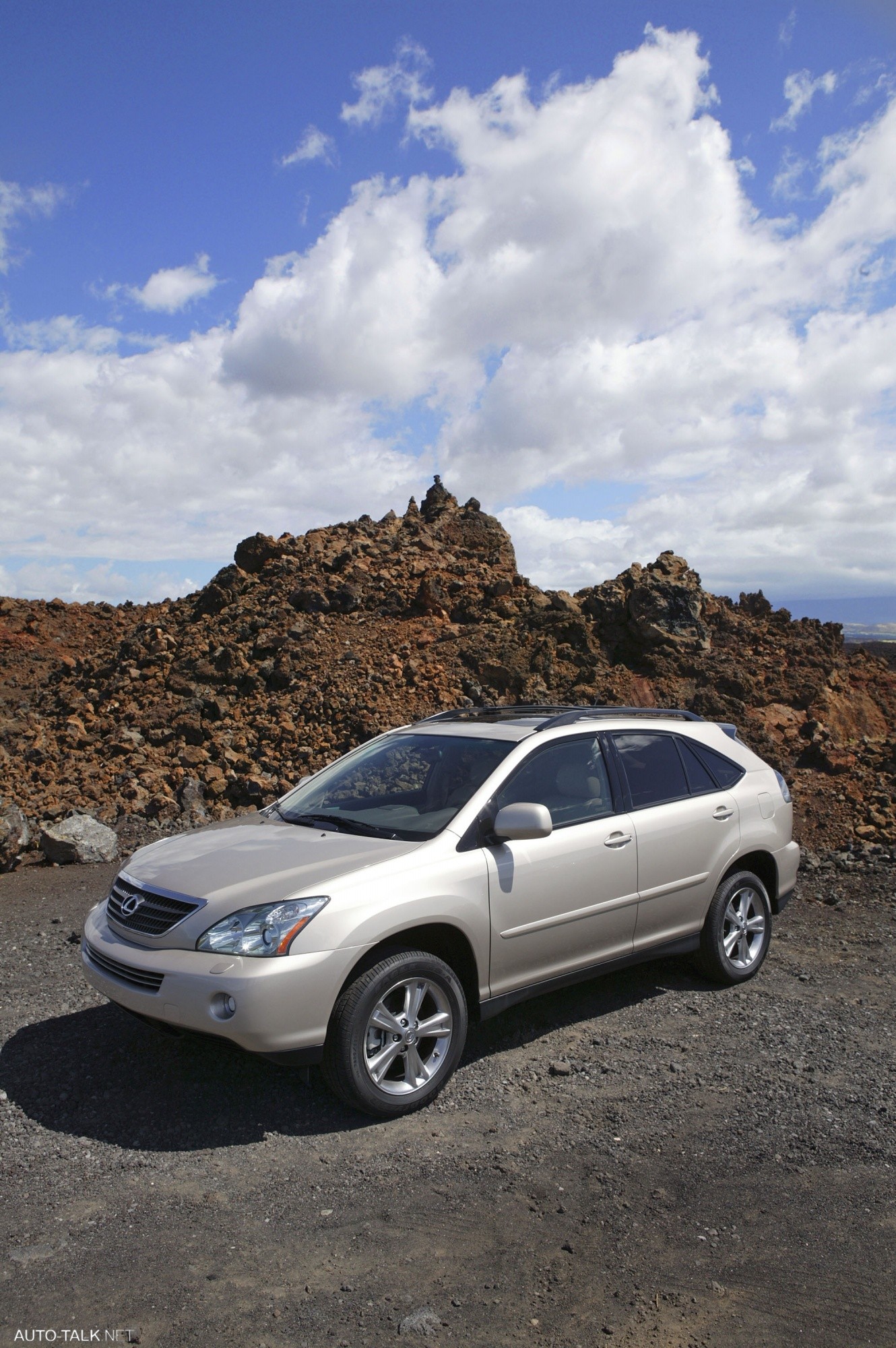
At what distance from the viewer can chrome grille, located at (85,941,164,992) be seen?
392 centimetres

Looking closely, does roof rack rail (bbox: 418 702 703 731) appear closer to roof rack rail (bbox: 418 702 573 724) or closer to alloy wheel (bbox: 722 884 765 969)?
roof rack rail (bbox: 418 702 573 724)

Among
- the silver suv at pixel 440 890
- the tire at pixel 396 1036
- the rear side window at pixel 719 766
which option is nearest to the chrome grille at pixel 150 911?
the silver suv at pixel 440 890

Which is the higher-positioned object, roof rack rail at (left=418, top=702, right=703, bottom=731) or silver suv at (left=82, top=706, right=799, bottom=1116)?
roof rack rail at (left=418, top=702, right=703, bottom=731)

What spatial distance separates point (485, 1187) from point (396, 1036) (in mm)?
731

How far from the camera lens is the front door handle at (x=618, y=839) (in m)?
4.98

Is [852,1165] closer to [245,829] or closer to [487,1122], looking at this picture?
[487,1122]

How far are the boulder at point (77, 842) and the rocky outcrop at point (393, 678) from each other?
2.24 feet

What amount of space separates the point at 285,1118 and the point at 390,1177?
0.68 metres

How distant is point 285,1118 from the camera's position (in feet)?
13.3

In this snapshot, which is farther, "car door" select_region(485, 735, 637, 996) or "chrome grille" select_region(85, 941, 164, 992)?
"car door" select_region(485, 735, 637, 996)

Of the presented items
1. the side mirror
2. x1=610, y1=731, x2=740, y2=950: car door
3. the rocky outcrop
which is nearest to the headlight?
the side mirror

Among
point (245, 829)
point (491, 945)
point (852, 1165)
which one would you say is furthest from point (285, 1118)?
point (852, 1165)

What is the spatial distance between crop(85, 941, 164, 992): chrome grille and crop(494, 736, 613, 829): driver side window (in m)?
1.77

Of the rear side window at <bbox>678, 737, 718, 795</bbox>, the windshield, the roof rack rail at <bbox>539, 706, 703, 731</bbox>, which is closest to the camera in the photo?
the windshield
